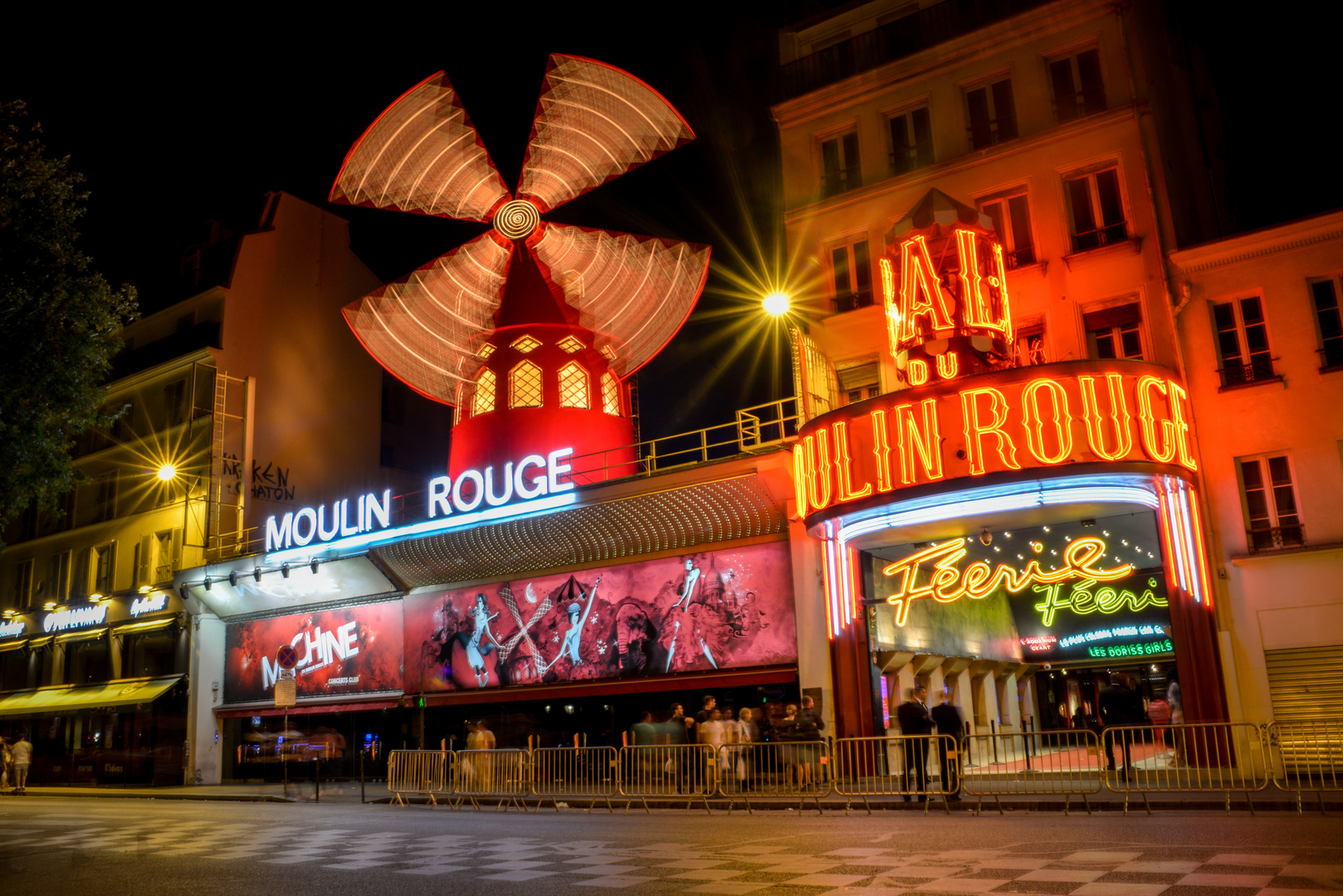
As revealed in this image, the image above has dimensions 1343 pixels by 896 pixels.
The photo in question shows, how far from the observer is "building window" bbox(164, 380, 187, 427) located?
2866 cm

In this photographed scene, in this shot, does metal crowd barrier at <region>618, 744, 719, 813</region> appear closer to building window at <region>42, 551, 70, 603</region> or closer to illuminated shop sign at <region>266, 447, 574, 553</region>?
illuminated shop sign at <region>266, 447, 574, 553</region>

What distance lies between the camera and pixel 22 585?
33500 millimetres

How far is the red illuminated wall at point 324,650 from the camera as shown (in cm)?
2356

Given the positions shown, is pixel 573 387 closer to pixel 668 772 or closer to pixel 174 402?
pixel 668 772

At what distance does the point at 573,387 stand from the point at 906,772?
520 inches

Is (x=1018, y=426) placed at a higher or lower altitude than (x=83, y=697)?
higher

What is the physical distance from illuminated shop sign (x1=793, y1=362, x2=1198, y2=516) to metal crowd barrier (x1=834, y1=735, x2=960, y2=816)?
348 cm

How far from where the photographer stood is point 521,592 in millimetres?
21516

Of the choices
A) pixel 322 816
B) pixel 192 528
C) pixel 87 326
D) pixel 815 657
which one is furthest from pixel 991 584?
pixel 192 528

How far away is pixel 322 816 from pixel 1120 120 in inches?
624

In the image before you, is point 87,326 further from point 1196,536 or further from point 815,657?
point 1196,536

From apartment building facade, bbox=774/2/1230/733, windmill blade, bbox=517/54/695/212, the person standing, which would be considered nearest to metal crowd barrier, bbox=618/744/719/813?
apartment building facade, bbox=774/2/1230/733

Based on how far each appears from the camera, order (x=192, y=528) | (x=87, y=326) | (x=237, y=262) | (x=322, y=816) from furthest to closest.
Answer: (x=237, y=262) → (x=192, y=528) → (x=87, y=326) → (x=322, y=816)

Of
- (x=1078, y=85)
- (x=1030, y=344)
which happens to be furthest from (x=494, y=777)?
(x=1078, y=85)
